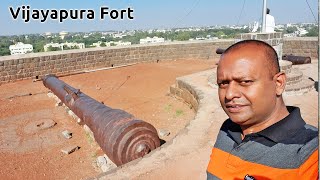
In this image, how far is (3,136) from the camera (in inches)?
268

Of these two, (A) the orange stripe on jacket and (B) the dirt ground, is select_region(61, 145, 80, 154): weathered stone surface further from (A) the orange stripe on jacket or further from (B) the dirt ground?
(A) the orange stripe on jacket

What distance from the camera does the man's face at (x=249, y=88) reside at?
124cm

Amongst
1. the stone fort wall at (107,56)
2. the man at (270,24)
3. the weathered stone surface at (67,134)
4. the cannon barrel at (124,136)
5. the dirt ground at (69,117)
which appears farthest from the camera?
the stone fort wall at (107,56)

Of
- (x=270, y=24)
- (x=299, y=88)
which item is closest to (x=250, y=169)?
(x=299, y=88)

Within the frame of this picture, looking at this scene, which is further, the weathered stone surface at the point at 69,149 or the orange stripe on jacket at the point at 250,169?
the weathered stone surface at the point at 69,149

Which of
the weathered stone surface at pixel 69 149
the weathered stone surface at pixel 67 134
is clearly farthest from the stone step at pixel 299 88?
the weathered stone surface at pixel 67 134

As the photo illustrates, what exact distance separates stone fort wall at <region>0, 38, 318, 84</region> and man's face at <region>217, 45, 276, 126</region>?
427 inches

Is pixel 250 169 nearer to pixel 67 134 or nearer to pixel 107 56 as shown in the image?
pixel 67 134

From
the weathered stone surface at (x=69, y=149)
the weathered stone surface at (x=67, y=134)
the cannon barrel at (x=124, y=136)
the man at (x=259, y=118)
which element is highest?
the man at (x=259, y=118)

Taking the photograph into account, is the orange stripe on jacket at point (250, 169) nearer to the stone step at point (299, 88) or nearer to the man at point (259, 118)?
the man at point (259, 118)

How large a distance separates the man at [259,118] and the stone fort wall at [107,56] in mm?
10832

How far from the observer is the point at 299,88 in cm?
766

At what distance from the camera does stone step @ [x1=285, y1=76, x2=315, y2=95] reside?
7.56m

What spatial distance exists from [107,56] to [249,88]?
45.2 ft
